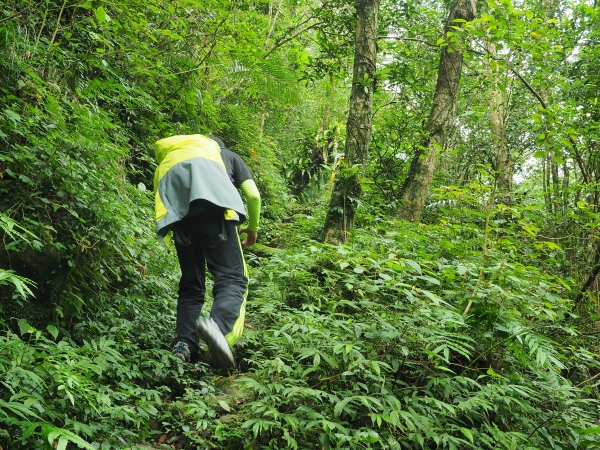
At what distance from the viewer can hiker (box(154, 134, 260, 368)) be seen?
308cm

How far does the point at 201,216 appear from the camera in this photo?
3.28 m

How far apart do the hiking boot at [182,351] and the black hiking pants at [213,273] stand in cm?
3

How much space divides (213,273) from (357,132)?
2902 millimetres

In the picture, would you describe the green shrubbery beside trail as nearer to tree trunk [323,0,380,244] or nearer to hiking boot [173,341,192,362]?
hiking boot [173,341,192,362]

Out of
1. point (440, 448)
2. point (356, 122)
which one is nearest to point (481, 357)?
point (440, 448)

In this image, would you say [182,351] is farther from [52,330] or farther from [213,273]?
[52,330]

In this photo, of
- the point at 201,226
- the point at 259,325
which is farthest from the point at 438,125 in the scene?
the point at 201,226

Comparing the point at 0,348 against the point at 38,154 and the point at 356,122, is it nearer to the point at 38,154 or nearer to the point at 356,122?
the point at 38,154

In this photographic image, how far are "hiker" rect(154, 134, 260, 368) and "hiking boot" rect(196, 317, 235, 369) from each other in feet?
0.04

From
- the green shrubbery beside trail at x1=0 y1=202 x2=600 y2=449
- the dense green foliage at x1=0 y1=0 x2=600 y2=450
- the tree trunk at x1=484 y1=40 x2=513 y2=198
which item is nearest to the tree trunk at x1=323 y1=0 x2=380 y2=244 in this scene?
the dense green foliage at x1=0 y1=0 x2=600 y2=450

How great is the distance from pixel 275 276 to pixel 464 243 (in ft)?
6.05

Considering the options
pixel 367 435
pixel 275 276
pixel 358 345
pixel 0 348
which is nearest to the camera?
pixel 0 348

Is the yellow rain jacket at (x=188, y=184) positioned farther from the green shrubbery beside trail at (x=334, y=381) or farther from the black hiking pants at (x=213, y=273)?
the green shrubbery beside trail at (x=334, y=381)

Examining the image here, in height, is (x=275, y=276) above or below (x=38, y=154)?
below
